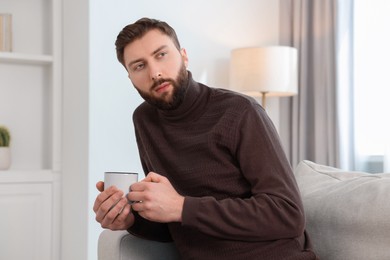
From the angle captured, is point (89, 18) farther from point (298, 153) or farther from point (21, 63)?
point (298, 153)

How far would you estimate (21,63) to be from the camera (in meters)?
3.26

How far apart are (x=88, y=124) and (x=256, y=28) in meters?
1.40

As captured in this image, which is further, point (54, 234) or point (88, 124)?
point (54, 234)

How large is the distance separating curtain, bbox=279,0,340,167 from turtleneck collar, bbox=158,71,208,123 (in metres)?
1.98

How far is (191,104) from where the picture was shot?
1.61 meters

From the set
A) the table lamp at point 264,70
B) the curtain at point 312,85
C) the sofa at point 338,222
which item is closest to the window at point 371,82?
the curtain at point 312,85

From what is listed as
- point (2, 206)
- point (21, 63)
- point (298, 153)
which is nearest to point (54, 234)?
point (2, 206)

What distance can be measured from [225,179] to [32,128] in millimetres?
2058

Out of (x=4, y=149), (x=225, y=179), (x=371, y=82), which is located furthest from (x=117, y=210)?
(x=371, y=82)

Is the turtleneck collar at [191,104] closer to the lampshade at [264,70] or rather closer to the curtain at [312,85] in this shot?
the lampshade at [264,70]

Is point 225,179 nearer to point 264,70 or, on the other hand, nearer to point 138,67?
point 138,67

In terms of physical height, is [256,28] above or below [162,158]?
above

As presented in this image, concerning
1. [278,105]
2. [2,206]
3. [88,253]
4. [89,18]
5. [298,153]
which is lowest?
[88,253]

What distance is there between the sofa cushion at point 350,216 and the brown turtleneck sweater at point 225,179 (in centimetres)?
8
